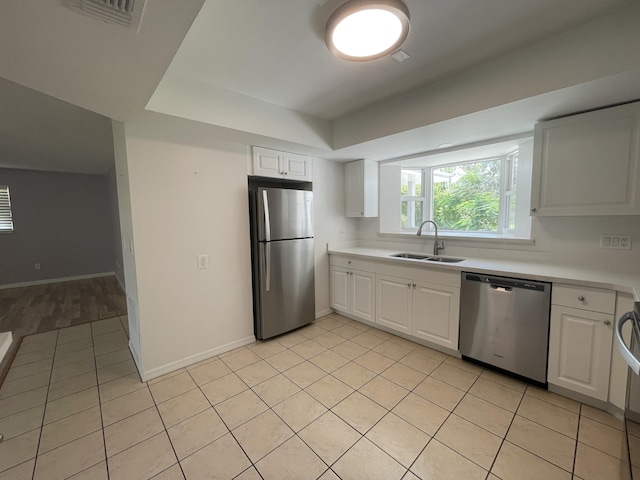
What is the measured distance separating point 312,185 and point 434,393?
244 centimetres

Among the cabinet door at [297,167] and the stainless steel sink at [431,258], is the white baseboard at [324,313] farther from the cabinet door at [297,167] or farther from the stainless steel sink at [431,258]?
the cabinet door at [297,167]

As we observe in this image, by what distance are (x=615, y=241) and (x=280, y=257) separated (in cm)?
282

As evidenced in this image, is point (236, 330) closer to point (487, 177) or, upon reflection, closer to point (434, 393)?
point (434, 393)

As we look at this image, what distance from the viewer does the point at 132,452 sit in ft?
4.97

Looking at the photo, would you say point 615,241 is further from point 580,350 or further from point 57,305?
point 57,305

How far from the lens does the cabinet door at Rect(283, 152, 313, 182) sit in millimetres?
2967

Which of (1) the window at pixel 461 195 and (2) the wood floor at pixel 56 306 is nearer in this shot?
(1) the window at pixel 461 195

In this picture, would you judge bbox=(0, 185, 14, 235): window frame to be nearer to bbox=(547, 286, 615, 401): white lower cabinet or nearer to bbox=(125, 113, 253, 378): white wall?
bbox=(125, 113, 253, 378): white wall

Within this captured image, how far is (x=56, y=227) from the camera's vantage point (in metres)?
5.58

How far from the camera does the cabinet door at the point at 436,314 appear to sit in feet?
7.86

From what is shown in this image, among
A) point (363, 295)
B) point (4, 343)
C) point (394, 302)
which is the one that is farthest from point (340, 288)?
point (4, 343)

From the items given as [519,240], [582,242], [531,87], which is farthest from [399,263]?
[531,87]

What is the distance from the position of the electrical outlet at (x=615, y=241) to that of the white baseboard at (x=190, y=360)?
324cm

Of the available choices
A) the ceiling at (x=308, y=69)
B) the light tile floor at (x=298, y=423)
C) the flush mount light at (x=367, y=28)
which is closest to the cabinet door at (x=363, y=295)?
the light tile floor at (x=298, y=423)
